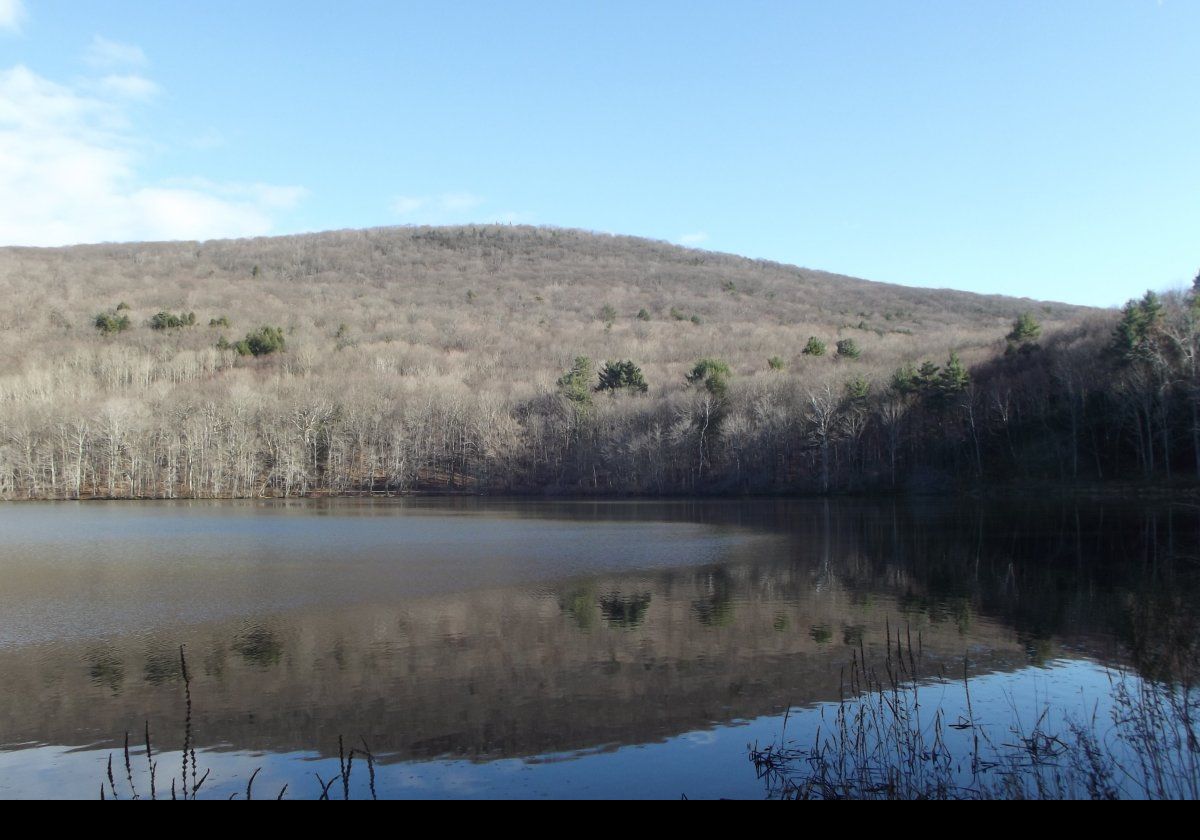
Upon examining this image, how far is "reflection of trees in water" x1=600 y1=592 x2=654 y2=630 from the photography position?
62.5 feet

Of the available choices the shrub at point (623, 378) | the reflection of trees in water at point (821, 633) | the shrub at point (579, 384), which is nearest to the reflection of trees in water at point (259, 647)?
the reflection of trees in water at point (821, 633)

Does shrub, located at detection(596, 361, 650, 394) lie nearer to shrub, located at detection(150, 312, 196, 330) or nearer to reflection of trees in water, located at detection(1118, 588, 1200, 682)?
shrub, located at detection(150, 312, 196, 330)

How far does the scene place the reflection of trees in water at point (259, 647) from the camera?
16.0 meters

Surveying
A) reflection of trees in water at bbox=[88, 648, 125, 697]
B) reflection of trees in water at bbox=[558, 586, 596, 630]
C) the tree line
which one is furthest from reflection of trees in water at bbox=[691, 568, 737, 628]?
the tree line

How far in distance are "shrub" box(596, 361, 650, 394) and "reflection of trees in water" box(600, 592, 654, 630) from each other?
239 ft

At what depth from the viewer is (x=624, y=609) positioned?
2064cm

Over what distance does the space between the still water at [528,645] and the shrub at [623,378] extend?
60.8 metres

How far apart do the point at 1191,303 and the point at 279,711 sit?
217 feet

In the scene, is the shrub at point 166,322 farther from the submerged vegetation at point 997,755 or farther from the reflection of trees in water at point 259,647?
the submerged vegetation at point 997,755

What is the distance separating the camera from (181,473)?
292 feet

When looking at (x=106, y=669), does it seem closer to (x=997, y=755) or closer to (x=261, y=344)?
(x=997, y=755)

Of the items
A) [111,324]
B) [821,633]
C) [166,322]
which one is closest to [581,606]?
[821,633]
